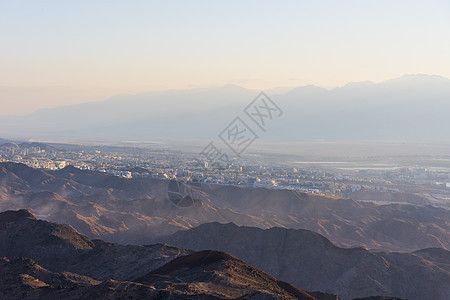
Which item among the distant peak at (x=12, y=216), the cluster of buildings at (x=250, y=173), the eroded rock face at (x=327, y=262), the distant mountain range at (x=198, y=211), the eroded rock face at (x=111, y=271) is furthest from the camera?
the cluster of buildings at (x=250, y=173)

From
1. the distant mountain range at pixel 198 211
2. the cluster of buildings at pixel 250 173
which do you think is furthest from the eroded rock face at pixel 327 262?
the cluster of buildings at pixel 250 173

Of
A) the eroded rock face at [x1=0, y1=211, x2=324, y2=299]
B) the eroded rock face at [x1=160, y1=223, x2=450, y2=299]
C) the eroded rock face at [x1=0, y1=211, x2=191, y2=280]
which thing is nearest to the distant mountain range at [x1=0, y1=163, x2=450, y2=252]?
the eroded rock face at [x1=160, y1=223, x2=450, y2=299]

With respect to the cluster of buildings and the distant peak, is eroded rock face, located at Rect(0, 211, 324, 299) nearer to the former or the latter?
the distant peak

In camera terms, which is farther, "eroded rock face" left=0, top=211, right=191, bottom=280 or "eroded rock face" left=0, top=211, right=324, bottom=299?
"eroded rock face" left=0, top=211, right=191, bottom=280

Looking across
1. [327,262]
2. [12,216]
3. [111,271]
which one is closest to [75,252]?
[111,271]

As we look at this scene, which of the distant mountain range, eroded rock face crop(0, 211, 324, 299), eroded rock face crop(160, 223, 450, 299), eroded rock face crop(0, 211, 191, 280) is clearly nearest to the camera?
eroded rock face crop(0, 211, 324, 299)

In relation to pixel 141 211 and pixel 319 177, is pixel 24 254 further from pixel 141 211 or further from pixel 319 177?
pixel 319 177

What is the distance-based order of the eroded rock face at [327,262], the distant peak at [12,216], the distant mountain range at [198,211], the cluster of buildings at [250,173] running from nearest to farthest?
1. the eroded rock face at [327,262]
2. the distant peak at [12,216]
3. the distant mountain range at [198,211]
4. the cluster of buildings at [250,173]

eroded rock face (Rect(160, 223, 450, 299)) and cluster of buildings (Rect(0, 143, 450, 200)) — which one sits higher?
cluster of buildings (Rect(0, 143, 450, 200))

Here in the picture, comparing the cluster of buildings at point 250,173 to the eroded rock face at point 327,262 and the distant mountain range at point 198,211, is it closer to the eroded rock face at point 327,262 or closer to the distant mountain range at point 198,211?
the distant mountain range at point 198,211
